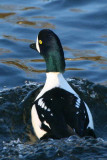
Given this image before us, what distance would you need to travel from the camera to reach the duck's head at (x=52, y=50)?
7.08m

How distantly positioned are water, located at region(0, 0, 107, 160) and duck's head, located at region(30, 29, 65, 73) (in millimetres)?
867

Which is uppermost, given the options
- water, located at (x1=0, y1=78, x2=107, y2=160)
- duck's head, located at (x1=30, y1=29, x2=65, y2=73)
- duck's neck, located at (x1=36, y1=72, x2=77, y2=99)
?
duck's head, located at (x1=30, y1=29, x2=65, y2=73)

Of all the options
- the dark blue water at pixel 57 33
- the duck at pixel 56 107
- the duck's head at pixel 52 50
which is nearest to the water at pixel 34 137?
the duck at pixel 56 107

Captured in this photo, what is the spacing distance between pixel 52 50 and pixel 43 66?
7.30ft

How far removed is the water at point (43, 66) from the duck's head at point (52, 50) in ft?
2.84

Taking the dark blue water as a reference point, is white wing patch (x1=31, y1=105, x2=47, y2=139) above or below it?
below

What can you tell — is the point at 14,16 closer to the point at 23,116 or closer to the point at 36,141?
the point at 23,116

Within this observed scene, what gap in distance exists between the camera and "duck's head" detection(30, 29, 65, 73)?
7082 millimetres

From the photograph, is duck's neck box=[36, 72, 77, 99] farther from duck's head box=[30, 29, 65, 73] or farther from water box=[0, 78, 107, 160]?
water box=[0, 78, 107, 160]

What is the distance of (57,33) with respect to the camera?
10.6 metres

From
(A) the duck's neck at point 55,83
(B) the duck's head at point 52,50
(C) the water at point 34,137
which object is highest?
(B) the duck's head at point 52,50

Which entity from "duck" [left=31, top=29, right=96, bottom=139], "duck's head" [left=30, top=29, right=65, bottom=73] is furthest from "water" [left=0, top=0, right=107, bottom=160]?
"duck's head" [left=30, top=29, right=65, bottom=73]

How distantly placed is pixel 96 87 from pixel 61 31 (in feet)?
9.14

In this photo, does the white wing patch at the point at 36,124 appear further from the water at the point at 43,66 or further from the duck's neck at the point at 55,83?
the duck's neck at the point at 55,83
